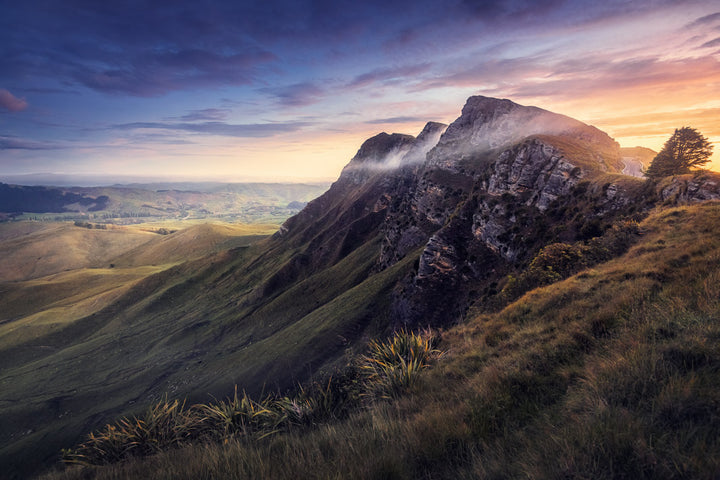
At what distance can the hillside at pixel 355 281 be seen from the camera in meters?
36.0

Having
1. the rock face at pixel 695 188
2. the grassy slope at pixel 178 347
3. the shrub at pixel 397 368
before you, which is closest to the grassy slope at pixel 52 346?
the grassy slope at pixel 178 347

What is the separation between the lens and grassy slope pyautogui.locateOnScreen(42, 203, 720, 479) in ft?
11.0

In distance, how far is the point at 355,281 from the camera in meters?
78.2

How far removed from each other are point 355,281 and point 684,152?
64398 mm

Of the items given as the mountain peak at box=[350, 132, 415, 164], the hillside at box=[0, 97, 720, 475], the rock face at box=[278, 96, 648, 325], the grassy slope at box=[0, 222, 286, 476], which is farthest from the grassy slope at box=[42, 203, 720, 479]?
the mountain peak at box=[350, 132, 415, 164]

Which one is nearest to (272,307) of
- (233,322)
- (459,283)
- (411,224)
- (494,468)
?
(233,322)

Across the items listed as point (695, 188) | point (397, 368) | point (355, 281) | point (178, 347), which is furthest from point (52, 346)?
point (695, 188)

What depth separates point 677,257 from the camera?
1057 centimetres

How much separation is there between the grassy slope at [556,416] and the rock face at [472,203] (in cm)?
3027

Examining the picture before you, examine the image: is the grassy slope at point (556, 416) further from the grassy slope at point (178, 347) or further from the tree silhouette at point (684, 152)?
the tree silhouette at point (684, 152)

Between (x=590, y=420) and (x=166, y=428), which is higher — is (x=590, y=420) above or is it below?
above

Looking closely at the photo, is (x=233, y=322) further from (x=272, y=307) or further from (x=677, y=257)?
(x=677, y=257)

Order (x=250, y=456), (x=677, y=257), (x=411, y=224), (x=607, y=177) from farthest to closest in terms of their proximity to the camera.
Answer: (x=411, y=224) → (x=607, y=177) → (x=677, y=257) → (x=250, y=456)

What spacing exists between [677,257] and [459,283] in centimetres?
3542
